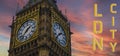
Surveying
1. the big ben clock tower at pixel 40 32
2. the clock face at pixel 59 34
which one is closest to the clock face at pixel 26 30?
the big ben clock tower at pixel 40 32

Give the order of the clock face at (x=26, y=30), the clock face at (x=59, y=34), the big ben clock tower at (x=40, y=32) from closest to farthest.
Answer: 1. the big ben clock tower at (x=40, y=32)
2. the clock face at (x=26, y=30)
3. the clock face at (x=59, y=34)

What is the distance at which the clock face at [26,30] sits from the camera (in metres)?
80.1

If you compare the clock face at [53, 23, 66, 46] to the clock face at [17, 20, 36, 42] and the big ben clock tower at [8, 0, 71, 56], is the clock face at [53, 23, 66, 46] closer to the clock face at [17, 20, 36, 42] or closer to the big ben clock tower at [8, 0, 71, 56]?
the big ben clock tower at [8, 0, 71, 56]

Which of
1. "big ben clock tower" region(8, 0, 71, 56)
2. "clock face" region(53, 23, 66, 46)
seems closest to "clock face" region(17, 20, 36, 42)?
"big ben clock tower" region(8, 0, 71, 56)

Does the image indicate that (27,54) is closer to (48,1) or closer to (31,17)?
(31,17)

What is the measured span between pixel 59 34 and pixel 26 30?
7.76 meters

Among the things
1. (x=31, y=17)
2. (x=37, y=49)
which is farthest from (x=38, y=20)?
(x=37, y=49)

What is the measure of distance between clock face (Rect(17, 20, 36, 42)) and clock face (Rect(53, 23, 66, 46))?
5.01m

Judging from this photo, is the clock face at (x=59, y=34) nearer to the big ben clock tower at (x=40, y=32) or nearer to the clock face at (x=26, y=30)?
the big ben clock tower at (x=40, y=32)

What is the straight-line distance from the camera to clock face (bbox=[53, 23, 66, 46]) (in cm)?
8112

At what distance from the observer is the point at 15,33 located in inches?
3310

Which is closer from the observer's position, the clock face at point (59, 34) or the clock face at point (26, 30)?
the clock face at point (26, 30)

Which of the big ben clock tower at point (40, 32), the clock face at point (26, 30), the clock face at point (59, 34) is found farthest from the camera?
the clock face at point (59, 34)

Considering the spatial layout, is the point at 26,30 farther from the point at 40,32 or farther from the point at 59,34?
the point at 59,34
